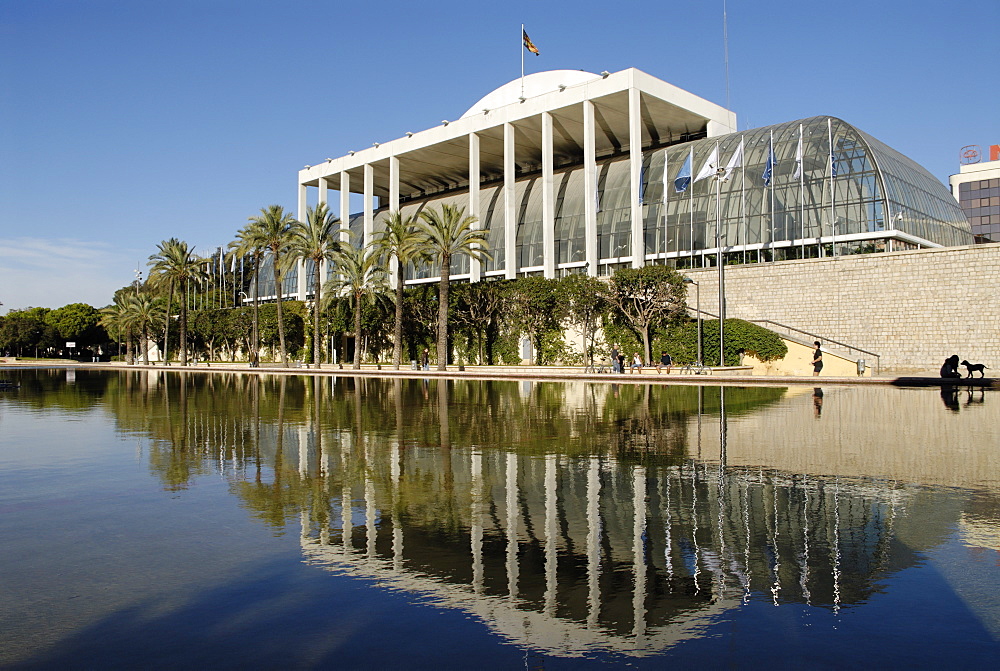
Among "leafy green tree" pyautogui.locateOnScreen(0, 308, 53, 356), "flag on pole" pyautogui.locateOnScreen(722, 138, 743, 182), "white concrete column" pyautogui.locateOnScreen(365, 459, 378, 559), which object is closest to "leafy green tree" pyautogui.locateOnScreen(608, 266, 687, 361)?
"flag on pole" pyautogui.locateOnScreen(722, 138, 743, 182)

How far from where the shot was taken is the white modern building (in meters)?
45.2

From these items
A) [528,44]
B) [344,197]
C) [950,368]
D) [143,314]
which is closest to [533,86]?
[528,44]

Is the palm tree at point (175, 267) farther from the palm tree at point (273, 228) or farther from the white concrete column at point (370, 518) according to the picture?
the white concrete column at point (370, 518)

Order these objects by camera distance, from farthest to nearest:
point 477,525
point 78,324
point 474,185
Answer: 1. point 78,324
2. point 474,185
3. point 477,525

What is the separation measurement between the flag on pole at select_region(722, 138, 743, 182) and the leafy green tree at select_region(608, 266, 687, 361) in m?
6.65

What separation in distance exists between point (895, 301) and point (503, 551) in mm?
38582

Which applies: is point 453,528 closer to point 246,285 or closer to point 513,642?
point 513,642

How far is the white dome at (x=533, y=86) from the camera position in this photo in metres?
62.0

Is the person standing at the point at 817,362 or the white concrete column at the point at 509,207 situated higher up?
the white concrete column at the point at 509,207

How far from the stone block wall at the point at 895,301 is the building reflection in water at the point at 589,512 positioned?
2596 centimetres

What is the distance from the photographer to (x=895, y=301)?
39062 mm

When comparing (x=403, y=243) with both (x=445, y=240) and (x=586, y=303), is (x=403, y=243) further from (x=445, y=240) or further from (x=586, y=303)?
(x=586, y=303)

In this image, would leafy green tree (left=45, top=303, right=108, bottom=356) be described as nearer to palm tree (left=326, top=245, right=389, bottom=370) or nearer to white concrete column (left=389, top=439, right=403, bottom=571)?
palm tree (left=326, top=245, right=389, bottom=370)

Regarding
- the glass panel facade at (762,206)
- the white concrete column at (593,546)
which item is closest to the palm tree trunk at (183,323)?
the glass panel facade at (762,206)
